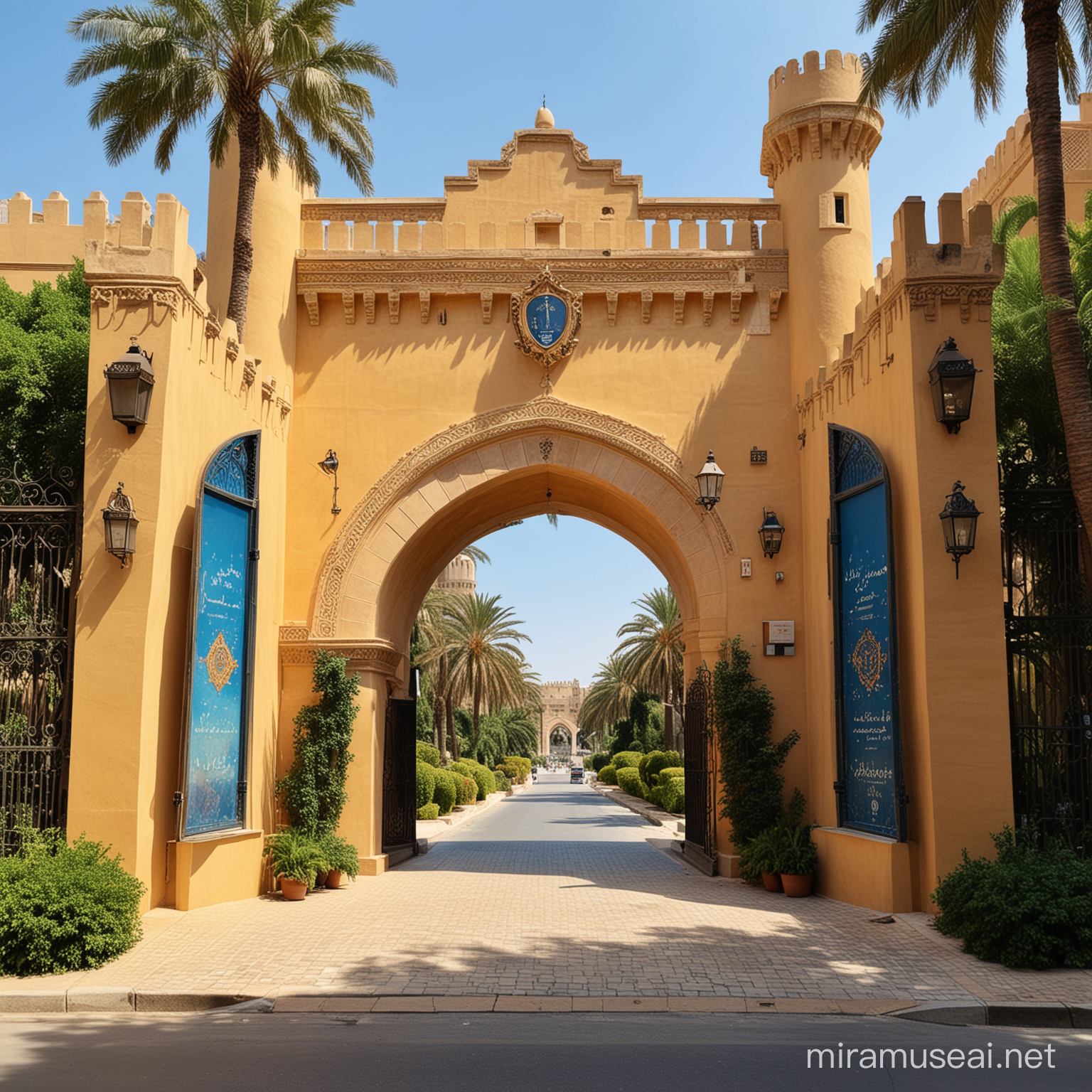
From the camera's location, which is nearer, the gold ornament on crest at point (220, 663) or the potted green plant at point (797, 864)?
the gold ornament on crest at point (220, 663)

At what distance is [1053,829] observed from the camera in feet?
34.0

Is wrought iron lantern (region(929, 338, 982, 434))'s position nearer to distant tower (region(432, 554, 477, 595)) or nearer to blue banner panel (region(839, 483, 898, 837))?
blue banner panel (region(839, 483, 898, 837))

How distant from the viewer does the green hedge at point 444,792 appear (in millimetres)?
27984

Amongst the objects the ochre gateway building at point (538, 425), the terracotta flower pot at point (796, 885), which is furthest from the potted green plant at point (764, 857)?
the ochre gateway building at point (538, 425)

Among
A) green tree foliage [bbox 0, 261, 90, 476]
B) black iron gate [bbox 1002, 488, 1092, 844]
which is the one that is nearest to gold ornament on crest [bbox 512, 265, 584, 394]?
green tree foliage [bbox 0, 261, 90, 476]

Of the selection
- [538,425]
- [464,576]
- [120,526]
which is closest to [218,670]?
[120,526]

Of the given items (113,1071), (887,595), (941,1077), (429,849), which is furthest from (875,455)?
(429,849)

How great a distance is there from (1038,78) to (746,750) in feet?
26.9

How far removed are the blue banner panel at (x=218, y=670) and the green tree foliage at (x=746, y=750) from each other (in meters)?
6.05

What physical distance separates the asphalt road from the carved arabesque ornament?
8291mm

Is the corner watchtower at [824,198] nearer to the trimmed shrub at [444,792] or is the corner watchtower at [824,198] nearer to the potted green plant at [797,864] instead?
the potted green plant at [797,864]

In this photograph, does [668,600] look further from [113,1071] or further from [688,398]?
[113,1071]

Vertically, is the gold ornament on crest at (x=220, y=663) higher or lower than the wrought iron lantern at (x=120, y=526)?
lower

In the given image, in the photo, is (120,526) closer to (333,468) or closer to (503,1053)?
(333,468)
